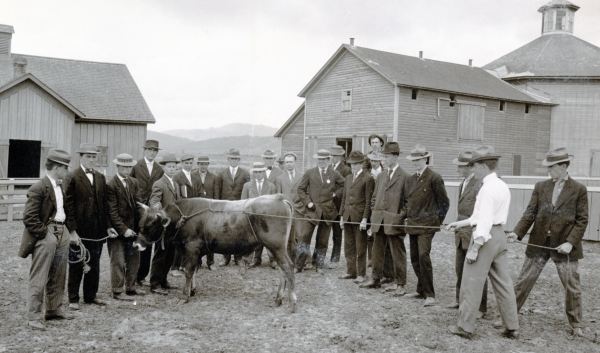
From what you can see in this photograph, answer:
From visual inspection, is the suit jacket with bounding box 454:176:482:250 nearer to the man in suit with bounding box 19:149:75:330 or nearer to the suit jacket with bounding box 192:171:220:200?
the suit jacket with bounding box 192:171:220:200

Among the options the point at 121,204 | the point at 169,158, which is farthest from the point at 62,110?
the point at 121,204

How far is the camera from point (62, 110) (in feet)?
72.4

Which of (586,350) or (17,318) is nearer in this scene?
(586,350)

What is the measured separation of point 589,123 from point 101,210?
3055 cm

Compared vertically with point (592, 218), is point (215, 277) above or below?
below

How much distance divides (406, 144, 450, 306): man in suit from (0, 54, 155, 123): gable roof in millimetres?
19243

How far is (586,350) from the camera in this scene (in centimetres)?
591

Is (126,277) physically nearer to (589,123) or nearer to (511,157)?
(511,157)

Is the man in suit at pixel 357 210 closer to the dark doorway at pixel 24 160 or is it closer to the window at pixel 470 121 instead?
the dark doorway at pixel 24 160

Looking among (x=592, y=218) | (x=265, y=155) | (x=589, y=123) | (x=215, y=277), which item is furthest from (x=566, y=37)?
(x=215, y=277)

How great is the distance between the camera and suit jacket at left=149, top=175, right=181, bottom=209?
7.68 m

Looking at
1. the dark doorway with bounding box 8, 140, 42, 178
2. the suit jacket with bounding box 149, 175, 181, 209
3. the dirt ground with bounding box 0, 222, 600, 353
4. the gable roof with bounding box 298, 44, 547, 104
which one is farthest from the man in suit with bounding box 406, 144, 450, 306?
the dark doorway with bounding box 8, 140, 42, 178

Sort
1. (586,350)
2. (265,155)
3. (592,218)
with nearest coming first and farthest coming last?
1. (586,350)
2. (265,155)
3. (592,218)

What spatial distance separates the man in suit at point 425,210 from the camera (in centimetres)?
757
